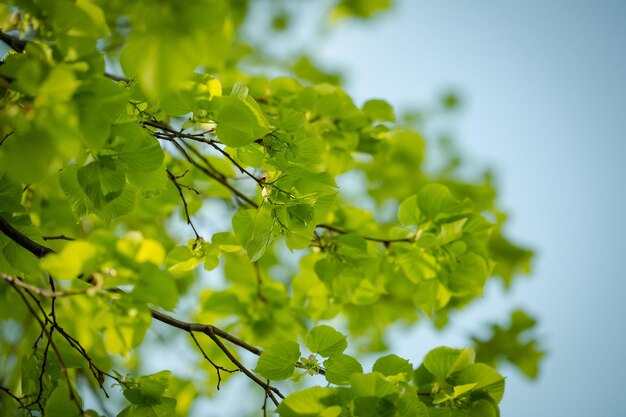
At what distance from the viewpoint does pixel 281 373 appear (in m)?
0.86

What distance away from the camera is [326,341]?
86 centimetres

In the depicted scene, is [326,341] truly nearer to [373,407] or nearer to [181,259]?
[373,407]

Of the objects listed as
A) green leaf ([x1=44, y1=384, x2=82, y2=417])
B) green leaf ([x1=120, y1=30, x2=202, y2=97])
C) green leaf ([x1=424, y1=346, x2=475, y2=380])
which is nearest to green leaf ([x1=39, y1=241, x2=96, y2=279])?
green leaf ([x1=120, y1=30, x2=202, y2=97])

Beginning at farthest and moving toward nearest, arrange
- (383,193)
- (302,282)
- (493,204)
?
1. (493,204)
2. (383,193)
3. (302,282)

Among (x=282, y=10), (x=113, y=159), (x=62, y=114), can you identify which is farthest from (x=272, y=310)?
(x=282, y=10)

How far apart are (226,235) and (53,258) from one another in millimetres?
448

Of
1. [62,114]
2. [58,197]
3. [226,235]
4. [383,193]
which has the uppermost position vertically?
[383,193]

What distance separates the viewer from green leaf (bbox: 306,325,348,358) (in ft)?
2.81

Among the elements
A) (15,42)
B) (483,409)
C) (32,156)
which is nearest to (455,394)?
(483,409)

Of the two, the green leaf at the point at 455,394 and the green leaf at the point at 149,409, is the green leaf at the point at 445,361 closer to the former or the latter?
the green leaf at the point at 455,394

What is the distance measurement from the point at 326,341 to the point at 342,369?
0.20 feet

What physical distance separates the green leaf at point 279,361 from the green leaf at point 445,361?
1.03 ft

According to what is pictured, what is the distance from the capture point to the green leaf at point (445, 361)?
932mm

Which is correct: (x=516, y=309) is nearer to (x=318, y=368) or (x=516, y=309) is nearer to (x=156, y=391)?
(x=318, y=368)
